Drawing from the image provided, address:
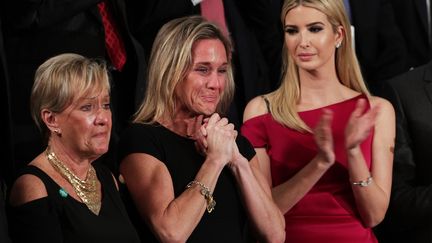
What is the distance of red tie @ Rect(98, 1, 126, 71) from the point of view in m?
3.34

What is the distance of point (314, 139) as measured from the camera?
10.1ft

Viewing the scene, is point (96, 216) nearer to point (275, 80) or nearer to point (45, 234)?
→ point (45, 234)

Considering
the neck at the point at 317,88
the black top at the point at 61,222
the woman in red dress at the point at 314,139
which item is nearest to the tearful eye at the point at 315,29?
the woman in red dress at the point at 314,139

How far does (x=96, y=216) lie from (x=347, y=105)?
1261 millimetres

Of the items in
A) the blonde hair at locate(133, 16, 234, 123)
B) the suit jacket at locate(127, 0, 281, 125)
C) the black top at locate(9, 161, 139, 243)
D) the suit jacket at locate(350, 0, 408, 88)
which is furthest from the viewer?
the suit jacket at locate(350, 0, 408, 88)

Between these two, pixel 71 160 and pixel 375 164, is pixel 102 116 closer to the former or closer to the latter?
pixel 71 160

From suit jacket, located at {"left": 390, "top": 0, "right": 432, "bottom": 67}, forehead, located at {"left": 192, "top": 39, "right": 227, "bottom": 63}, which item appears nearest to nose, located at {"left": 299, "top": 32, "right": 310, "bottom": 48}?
forehead, located at {"left": 192, "top": 39, "right": 227, "bottom": 63}

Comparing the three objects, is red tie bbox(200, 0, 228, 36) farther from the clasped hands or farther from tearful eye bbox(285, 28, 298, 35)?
the clasped hands

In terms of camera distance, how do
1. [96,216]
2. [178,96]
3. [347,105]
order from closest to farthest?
[96,216], [178,96], [347,105]

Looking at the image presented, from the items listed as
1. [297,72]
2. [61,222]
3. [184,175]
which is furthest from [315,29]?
[61,222]

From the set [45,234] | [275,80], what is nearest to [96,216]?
[45,234]

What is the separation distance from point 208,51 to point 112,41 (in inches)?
29.2

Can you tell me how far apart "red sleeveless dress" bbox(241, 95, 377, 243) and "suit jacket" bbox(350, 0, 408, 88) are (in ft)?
3.73

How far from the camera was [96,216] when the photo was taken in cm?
236
